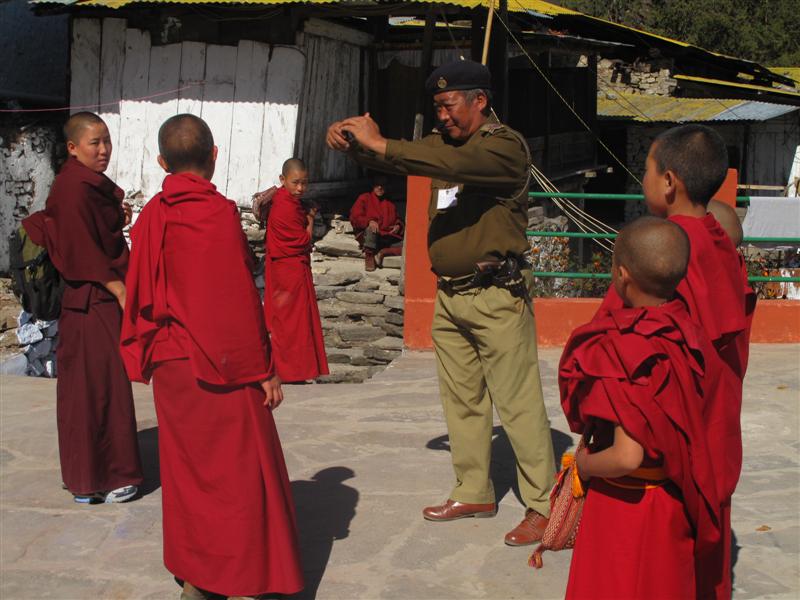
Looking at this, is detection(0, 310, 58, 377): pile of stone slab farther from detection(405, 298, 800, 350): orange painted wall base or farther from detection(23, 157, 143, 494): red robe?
detection(23, 157, 143, 494): red robe

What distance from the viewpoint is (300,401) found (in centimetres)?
720

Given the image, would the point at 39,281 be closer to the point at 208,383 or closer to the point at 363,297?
the point at 208,383

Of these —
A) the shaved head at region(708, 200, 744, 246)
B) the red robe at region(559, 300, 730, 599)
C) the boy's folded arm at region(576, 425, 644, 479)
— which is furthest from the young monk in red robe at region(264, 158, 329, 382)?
the boy's folded arm at region(576, 425, 644, 479)

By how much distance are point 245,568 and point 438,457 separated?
2.17m

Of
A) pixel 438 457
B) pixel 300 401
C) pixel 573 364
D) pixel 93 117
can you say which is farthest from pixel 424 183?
pixel 573 364

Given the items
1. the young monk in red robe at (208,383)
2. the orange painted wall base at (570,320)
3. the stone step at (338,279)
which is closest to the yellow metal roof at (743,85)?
the stone step at (338,279)

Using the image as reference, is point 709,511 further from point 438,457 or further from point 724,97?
point 724,97

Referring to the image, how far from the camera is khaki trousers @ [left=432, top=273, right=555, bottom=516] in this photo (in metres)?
4.57

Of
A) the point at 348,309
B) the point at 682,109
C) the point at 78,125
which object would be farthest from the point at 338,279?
the point at 682,109

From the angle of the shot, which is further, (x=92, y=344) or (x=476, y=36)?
(x=476, y=36)

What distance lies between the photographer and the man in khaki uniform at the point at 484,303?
14.5 feet

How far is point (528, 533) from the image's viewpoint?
4.56 meters

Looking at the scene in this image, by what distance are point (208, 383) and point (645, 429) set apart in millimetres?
1696

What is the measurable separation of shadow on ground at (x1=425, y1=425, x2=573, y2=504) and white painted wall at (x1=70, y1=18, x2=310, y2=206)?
21.6ft
